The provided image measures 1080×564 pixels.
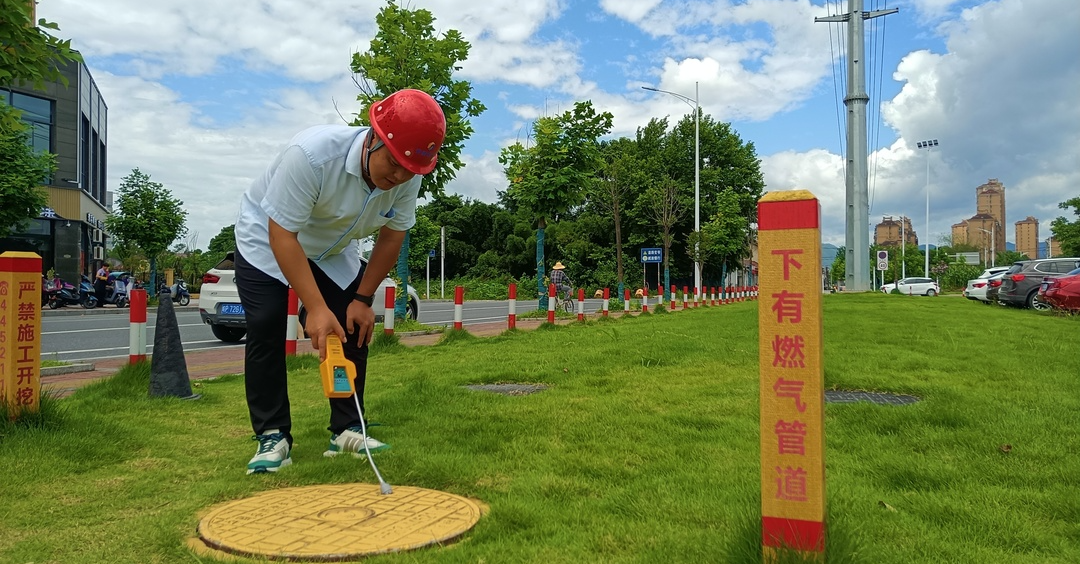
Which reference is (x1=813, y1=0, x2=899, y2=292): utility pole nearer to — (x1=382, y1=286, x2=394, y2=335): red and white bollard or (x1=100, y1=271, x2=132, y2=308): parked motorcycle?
(x1=382, y1=286, x2=394, y2=335): red and white bollard

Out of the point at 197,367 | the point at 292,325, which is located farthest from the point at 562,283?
the point at 197,367

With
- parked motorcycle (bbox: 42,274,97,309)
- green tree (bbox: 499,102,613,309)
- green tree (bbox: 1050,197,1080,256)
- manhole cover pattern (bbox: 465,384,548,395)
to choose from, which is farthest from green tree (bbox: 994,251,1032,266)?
manhole cover pattern (bbox: 465,384,548,395)

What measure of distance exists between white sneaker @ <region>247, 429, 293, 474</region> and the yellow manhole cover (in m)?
0.32

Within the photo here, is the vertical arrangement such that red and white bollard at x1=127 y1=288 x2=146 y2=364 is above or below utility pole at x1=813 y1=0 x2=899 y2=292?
below

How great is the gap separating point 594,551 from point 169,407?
379 cm

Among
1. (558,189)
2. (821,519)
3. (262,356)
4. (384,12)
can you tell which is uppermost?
(384,12)

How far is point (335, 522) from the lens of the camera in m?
2.52

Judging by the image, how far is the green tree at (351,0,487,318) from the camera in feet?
43.0

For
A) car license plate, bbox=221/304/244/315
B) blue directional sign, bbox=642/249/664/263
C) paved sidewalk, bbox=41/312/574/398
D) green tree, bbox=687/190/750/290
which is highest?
green tree, bbox=687/190/750/290

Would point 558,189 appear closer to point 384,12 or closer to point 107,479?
point 384,12

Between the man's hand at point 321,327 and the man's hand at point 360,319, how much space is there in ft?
1.31

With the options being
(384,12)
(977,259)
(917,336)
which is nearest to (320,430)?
(917,336)

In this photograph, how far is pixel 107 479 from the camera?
3156mm

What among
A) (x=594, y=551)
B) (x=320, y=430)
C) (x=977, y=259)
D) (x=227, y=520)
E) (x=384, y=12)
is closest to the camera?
(x=594, y=551)
